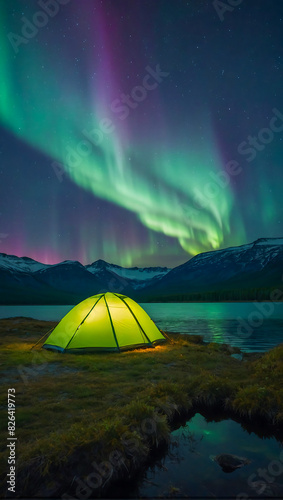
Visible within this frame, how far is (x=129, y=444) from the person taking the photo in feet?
20.9

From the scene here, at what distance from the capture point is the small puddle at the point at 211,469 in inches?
221

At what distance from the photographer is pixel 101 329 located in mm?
17453

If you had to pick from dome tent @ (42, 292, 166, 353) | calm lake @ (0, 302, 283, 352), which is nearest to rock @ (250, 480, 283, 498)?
dome tent @ (42, 292, 166, 353)

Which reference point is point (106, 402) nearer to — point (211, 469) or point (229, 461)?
point (211, 469)

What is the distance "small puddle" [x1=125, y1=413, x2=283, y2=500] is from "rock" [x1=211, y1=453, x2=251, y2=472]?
0.28 ft

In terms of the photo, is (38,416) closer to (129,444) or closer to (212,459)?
(129,444)

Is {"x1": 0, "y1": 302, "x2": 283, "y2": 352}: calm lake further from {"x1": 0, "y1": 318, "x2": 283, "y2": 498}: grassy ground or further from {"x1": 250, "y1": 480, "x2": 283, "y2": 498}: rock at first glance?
{"x1": 250, "y1": 480, "x2": 283, "y2": 498}: rock

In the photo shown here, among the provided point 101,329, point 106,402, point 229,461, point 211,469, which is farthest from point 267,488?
point 101,329

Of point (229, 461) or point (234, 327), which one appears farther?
point (234, 327)

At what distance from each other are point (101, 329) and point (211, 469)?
11715 mm

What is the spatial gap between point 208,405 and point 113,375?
431cm

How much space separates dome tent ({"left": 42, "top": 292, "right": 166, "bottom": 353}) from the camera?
17172 mm

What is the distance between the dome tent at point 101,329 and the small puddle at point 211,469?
9.32 metres

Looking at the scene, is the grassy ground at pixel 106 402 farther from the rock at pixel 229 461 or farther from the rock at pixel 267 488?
the rock at pixel 267 488
